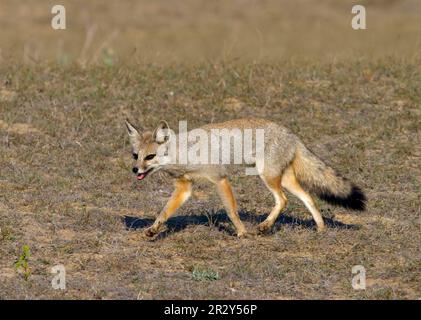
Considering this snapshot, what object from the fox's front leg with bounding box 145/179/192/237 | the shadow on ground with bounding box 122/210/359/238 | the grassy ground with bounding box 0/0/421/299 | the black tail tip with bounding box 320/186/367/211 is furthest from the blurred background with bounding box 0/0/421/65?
the black tail tip with bounding box 320/186/367/211

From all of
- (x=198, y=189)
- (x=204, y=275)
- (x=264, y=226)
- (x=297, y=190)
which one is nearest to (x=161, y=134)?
(x=264, y=226)

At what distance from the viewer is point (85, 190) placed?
428 inches

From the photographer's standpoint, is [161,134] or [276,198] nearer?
[161,134]

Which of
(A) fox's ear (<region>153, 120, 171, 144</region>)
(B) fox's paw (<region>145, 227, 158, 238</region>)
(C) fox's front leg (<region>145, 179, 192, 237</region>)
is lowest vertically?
(B) fox's paw (<region>145, 227, 158, 238</region>)

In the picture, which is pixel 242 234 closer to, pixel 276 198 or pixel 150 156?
pixel 276 198

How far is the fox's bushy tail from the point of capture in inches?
371

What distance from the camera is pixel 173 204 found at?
9297 mm

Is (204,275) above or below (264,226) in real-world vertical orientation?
below

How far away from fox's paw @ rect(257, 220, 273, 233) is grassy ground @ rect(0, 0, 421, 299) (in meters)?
0.09

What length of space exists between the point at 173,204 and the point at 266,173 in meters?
1.00

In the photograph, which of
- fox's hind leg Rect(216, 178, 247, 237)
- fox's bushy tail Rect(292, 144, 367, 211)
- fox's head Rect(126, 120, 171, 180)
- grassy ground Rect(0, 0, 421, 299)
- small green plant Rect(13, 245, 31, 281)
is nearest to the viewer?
small green plant Rect(13, 245, 31, 281)

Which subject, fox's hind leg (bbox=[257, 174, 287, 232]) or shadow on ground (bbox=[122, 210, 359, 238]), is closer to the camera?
fox's hind leg (bbox=[257, 174, 287, 232])

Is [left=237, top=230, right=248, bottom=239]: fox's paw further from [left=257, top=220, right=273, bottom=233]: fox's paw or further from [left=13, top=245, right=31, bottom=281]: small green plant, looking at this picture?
[left=13, top=245, right=31, bottom=281]: small green plant

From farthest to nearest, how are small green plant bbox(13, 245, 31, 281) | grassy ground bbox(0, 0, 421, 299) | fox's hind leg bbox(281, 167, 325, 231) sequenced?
fox's hind leg bbox(281, 167, 325, 231) < grassy ground bbox(0, 0, 421, 299) < small green plant bbox(13, 245, 31, 281)
